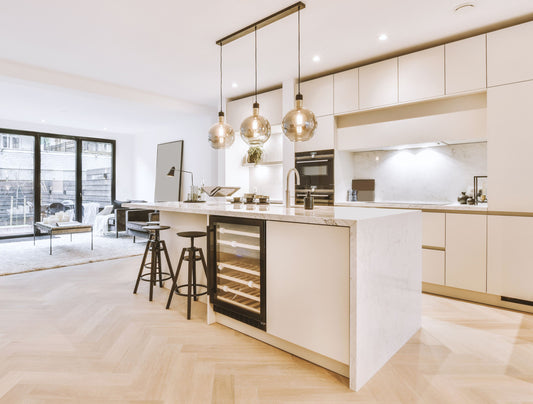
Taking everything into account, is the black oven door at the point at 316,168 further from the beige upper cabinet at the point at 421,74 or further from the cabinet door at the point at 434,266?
the cabinet door at the point at 434,266

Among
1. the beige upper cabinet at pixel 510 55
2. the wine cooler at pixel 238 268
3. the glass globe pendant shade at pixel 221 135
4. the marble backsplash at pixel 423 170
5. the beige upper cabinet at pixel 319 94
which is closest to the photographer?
the wine cooler at pixel 238 268

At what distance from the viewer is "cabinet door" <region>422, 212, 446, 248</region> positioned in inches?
133

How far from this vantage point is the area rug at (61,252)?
185 inches

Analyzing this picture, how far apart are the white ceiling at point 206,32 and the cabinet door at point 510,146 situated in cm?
76

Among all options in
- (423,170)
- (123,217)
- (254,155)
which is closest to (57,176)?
(123,217)

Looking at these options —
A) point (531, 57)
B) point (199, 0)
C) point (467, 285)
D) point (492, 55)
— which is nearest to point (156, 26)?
point (199, 0)

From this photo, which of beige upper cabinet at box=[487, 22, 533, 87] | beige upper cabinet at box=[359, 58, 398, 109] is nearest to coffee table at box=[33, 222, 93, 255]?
beige upper cabinet at box=[359, 58, 398, 109]

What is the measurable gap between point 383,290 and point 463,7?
2603 millimetres

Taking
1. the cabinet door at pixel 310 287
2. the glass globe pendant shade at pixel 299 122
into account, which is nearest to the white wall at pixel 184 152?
the glass globe pendant shade at pixel 299 122

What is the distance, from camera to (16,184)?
24.4ft

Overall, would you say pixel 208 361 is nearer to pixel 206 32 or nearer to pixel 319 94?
pixel 206 32

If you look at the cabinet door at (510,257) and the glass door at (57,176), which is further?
the glass door at (57,176)

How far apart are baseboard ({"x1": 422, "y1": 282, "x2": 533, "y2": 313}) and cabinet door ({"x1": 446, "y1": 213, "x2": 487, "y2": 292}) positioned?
9 centimetres

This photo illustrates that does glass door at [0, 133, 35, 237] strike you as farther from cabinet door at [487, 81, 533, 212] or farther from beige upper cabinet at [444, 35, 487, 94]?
cabinet door at [487, 81, 533, 212]
